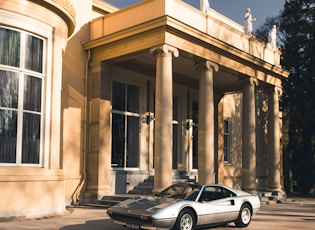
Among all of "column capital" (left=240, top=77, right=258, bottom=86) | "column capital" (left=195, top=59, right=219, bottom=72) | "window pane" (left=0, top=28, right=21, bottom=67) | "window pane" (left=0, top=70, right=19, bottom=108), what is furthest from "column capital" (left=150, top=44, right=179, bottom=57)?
"column capital" (left=240, top=77, right=258, bottom=86)

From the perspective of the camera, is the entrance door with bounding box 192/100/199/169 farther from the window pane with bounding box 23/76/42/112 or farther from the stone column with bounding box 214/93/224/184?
the window pane with bounding box 23/76/42/112

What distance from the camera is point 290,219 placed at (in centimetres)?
1296

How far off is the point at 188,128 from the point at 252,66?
14.7 ft

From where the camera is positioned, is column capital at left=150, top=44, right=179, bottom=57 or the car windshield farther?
column capital at left=150, top=44, right=179, bottom=57

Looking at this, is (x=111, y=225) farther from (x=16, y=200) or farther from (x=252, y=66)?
(x=252, y=66)

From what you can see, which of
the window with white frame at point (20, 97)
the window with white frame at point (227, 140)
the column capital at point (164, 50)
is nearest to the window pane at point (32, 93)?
the window with white frame at point (20, 97)

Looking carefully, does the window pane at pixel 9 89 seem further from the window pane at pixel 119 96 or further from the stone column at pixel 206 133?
the stone column at pixel 206 133

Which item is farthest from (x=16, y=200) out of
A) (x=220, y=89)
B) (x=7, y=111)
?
(x=220, y=89)

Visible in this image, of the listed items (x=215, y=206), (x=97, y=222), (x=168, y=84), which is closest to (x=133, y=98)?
(x=168, y=84)

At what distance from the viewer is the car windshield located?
991 cm

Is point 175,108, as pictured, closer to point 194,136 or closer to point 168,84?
point 194,136

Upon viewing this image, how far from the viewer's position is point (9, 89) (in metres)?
11.5

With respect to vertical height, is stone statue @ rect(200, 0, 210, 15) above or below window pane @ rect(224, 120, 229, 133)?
above

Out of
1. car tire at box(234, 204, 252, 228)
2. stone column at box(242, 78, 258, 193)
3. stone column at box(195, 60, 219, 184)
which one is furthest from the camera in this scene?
stone column at box(242, 78, 258, 193)
